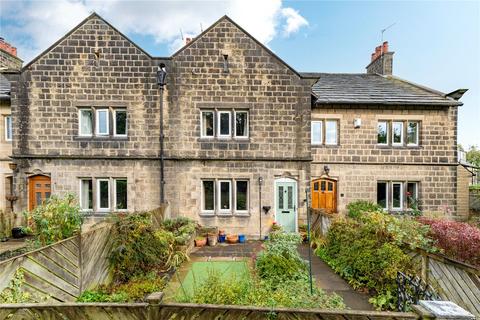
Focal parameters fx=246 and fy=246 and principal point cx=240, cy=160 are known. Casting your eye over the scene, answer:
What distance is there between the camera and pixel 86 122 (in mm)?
11266

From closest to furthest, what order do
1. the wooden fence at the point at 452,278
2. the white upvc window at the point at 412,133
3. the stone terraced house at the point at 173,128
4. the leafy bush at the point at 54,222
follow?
the wooden fence at the point at 452,278, the leafy bush at the point at 54,222, the stone terraced house at the point at 173,128, the white upvc window at the point at 412,133

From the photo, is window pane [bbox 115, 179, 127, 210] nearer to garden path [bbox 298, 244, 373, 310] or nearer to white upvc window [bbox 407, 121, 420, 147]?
garden path [bbox 298, 244, 373, 310]

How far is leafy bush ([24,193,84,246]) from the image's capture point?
6160 millimetres

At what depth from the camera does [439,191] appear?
12656 millimetres

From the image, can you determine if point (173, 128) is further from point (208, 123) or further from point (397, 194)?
point (397, 194)

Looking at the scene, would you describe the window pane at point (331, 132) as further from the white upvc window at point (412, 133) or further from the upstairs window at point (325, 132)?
the white upvc window at point (412, 133)

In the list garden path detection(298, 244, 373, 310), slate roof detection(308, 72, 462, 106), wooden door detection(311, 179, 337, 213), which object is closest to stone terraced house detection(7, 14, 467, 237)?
wooden door detection(311, 179, 337, 213)

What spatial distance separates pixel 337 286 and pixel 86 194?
10883mm

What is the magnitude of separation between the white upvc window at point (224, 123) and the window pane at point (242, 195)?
Answer: 236 cm

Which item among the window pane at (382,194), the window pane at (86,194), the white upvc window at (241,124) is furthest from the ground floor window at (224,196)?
the window pane at (382,194)

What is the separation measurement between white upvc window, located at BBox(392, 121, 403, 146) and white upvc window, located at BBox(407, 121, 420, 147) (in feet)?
1.24

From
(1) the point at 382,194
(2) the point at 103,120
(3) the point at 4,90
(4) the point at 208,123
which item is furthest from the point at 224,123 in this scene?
(3) the point at 4,90

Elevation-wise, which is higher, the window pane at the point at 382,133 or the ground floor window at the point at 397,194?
the window pane at the point at 382,133

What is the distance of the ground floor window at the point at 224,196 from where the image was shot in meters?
11.2
